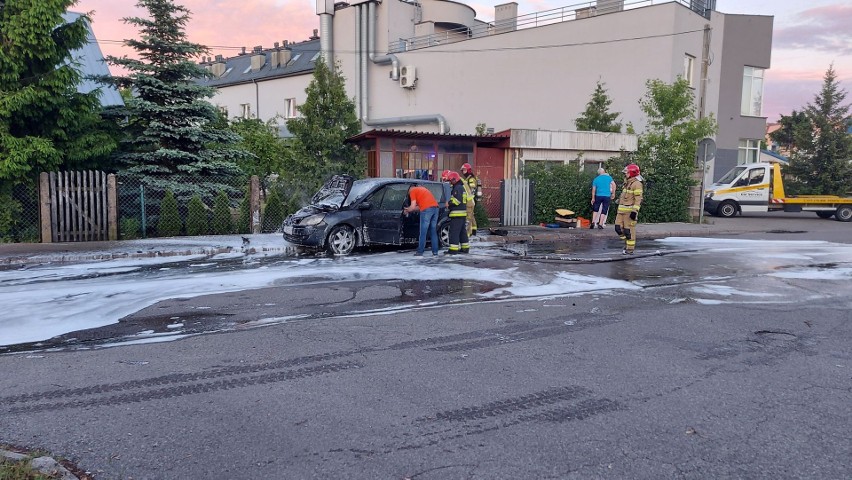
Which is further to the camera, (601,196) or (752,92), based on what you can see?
(752,92)

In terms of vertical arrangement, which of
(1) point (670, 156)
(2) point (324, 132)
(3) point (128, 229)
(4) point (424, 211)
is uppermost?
(2) point (324, 132)

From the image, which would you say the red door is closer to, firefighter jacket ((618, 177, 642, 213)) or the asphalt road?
firefighter jacket ((618, 177, 642, 213))

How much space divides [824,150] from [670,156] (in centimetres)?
1892

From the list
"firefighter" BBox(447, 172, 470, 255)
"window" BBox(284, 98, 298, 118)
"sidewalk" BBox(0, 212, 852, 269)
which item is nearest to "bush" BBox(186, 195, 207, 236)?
"sidewalk" BBox(0, 212, 852, 269)

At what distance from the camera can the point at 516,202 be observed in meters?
19.3

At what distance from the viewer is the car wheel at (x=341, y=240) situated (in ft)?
42.1

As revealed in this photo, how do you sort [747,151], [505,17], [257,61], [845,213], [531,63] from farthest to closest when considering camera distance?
[257,61] → [747,151] → [505,17] → [531,63] → [845,213]

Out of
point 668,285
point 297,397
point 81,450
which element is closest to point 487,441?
point 297,397

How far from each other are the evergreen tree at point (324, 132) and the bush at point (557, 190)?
5522 millimetres

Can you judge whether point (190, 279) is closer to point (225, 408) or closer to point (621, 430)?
point (225, 408)

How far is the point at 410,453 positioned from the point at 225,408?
1.53m

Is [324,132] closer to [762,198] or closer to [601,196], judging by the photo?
[601,196]

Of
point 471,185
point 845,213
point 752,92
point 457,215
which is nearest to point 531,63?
point 752,92

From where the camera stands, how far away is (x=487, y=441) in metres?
4.06
